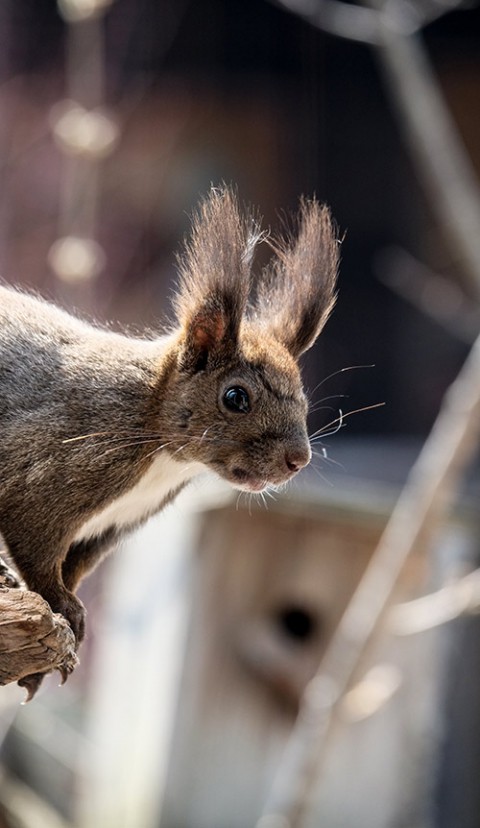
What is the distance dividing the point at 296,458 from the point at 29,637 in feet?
2.01

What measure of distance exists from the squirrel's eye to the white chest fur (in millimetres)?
131

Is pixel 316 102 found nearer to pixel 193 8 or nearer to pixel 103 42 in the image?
pixel 193 8

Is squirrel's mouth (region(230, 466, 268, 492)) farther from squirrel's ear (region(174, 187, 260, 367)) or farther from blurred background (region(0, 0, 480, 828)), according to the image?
blurred background (region(0, 0, 480, 828))

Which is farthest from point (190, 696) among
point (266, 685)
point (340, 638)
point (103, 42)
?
point (103, 42)

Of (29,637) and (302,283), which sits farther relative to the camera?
(302,283)

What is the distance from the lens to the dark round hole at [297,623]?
13.4 ft

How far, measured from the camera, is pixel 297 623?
420 cm

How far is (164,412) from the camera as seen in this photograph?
6.80ft

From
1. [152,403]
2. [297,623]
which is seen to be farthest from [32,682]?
[297,623]

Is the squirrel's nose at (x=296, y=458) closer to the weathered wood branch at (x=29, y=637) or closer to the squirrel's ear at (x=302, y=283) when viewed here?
the squirrel's ear at (x=302, y=283)

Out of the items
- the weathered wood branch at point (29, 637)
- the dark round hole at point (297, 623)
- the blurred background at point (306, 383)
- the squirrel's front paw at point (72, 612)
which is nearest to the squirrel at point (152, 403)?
the squirrel's front paw at point (72, 612)

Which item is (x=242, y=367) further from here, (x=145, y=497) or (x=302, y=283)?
(x=145, y=497)

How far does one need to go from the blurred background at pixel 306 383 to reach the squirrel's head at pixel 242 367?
29 centimetres

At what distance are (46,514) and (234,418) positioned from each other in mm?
391
